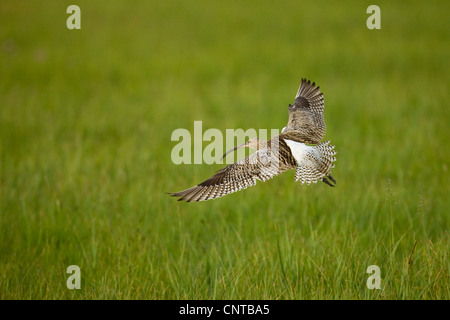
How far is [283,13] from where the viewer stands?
14023 millimetres

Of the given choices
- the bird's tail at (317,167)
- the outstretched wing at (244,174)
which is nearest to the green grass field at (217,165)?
the bird's tail at (317,167)

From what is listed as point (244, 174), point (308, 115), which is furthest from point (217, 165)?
point (244, 174)

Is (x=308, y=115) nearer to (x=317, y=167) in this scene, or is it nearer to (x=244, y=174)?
(x=317, y=167)

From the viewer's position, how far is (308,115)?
3027 mm

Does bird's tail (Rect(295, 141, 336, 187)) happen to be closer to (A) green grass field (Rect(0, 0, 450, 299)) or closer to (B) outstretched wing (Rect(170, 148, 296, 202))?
(B) outstretched wing (Rect(170, 148, 296, 202))

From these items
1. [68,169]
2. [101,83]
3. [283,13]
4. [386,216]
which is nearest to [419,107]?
[386,216]

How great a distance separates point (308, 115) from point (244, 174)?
0.68 metres

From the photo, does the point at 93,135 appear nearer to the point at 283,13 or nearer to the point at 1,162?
the point at 1,162

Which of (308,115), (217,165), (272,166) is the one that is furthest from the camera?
(217,165)

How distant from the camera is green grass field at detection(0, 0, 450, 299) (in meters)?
3.58

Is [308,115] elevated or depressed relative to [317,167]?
elevated

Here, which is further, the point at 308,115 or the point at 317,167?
the point at 308,115

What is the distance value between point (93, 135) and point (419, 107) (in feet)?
17.6

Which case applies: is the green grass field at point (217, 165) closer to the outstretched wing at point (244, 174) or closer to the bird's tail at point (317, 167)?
the bird's tail at point (317, 167)
